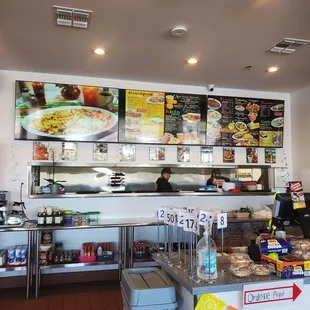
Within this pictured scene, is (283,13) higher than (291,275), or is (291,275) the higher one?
(283,13)

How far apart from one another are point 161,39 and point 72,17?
0.88 metres

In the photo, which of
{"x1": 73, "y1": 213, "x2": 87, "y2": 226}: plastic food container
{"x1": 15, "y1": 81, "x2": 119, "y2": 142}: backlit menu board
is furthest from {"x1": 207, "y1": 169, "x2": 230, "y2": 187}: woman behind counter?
{"x1": 73, "y1": 213, "x2": 87, "y2": 226}: plastic food container

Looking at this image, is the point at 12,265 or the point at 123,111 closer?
the point at 12,265

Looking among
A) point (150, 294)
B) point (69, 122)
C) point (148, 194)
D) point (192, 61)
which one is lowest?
point (150, 294)

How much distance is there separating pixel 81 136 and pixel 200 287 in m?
3.02

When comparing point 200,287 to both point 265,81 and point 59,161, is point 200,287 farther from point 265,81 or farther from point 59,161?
point 265,81

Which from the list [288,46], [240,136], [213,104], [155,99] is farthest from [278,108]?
[155,99]

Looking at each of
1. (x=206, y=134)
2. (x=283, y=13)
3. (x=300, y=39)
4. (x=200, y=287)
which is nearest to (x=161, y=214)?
(x=200, y=287)

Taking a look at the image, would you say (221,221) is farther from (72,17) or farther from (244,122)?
(244,122)

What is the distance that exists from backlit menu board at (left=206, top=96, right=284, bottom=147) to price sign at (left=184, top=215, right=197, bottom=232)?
9.63ft

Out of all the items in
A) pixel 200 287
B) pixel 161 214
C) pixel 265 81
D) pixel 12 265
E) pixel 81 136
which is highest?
pixel 265 81

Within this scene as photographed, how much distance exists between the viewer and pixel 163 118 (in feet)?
14.7

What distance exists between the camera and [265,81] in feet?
14.6

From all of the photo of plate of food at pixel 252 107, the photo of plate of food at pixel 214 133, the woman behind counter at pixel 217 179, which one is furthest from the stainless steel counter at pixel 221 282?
the photo of plate of food at pixel 252 107
